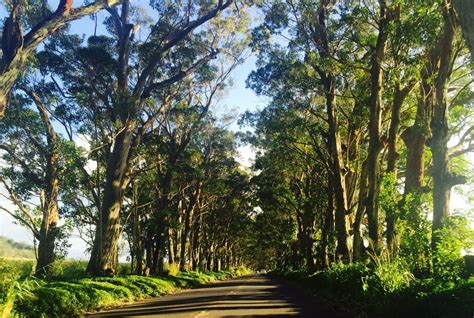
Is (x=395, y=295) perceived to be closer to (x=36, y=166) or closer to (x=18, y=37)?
(x=18, y=37)

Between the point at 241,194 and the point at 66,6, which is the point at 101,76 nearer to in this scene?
the point at 66,6

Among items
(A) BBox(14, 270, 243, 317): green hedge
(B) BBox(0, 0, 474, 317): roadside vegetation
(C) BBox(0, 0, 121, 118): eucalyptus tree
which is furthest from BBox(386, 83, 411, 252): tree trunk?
(C) BBox(0, 0, 121, 118): eucalyptus tree

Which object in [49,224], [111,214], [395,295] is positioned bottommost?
[395,295]

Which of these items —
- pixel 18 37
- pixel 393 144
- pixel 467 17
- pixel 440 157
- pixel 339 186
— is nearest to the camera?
pixel 467 17

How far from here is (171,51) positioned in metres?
24.6

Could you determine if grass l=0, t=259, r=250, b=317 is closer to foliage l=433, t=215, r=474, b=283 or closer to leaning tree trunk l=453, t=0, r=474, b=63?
leaning tree trunk l=453, t=0, r=474, b=63

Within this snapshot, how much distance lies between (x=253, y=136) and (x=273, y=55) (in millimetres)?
13811

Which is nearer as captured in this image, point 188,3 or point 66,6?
point 66,6

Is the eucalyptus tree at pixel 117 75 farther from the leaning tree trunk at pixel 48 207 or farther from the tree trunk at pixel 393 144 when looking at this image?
the tree trunk at pixel 393 144

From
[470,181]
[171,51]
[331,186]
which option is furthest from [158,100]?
[470,181]

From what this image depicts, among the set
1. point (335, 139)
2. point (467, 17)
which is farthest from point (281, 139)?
→ point (467, 17)

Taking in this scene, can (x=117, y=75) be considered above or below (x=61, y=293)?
above

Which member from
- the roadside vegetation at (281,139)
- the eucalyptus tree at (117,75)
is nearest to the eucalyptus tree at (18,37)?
the roadside vegetation at (281,139)

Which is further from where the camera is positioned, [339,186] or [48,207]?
[48,207]
